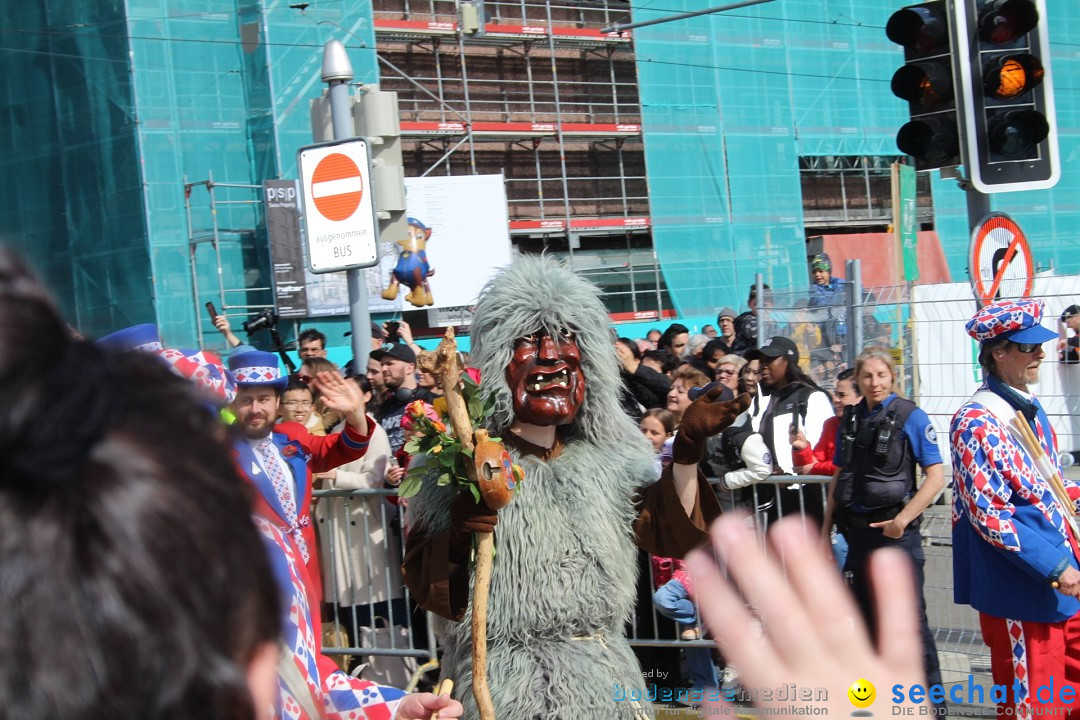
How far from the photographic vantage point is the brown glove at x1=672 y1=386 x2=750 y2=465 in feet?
10.8

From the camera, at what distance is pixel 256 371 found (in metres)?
4.04

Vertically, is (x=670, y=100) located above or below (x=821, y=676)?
above

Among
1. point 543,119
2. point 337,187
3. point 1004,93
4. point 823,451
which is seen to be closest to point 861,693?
point 823,451

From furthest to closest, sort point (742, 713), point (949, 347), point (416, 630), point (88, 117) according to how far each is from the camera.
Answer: point (88, 117) < point (949, 347) < point (416, 630) < point (742, 713)

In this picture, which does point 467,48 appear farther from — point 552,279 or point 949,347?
point 552,279

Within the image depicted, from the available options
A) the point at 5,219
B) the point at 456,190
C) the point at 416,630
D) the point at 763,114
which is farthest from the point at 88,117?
the point at 416,630

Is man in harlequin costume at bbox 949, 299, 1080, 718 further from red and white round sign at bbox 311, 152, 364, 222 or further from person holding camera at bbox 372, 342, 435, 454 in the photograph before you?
red and white round sign at bbox 311, 152, 364, 222

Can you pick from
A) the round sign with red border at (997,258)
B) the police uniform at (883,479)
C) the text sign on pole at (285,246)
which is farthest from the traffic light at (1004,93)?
the text sign on pole at (285,246)

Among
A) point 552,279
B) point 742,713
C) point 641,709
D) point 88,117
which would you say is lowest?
point 742,713

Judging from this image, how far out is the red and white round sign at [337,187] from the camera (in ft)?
22.9

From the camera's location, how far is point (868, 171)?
90.6ft

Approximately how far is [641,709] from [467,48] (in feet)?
74.7

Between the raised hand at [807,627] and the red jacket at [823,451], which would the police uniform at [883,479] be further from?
the raised hand at [807,627]

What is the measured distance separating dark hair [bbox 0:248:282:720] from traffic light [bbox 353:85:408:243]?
6.47 m
